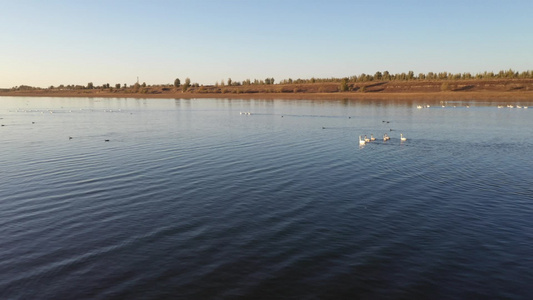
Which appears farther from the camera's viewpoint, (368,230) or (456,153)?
(456,153)

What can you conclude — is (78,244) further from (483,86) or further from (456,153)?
(483,86)

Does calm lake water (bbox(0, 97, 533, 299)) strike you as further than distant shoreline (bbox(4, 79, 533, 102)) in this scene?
No

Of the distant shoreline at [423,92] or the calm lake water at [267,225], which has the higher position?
the distant shoreline at [423,92]

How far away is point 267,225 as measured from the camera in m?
17.9

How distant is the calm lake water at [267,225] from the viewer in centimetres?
1284

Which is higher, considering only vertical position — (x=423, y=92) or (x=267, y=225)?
(x=423, y=92)

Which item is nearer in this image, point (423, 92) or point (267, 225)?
point (267, 225)

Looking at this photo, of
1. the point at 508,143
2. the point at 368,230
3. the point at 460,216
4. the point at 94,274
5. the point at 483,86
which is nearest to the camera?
the point at 94,274

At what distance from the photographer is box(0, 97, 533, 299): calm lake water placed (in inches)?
506

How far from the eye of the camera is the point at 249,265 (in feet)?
46.0

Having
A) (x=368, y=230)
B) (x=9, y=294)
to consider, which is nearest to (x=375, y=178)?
(x=368, y=230)

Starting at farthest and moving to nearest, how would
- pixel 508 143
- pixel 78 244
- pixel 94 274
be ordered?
pixel 508 143
pixel 78 244
pixel 94 274

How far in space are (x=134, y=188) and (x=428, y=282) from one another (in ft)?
60.7

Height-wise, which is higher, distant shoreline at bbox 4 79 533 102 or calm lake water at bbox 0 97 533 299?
distant shoreline at bbox 4 79 533 102
